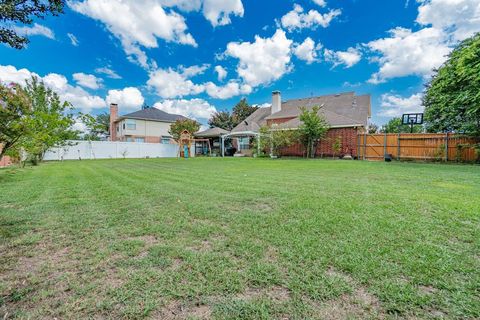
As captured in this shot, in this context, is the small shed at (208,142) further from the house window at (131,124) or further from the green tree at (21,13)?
the green tree at (21,13)

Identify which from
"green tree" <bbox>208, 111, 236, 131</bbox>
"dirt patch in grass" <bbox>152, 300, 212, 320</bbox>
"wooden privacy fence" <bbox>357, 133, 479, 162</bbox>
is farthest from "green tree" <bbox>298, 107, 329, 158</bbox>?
"green tree" <bbox>208, 111, 236, 131</bbox>

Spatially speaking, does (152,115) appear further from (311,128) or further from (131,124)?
(311,128)

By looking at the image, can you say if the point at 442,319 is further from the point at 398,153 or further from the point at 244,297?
the point at 398,153

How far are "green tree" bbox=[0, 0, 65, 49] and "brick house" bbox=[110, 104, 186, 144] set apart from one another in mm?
27448

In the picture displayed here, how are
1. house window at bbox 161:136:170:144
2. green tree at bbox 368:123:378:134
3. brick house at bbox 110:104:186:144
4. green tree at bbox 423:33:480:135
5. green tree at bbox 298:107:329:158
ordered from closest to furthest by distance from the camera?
green tree at bbox 423:33:480:135 < green tree at bbox 298:107:329:158 < brick house at bbox 110:104:186:144 < house window at bbox 161:136:170:144 < green tree at bbox 368:123:378:134

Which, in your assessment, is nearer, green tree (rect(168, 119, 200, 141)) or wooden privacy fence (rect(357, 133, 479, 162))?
wooden privacy fence (rect(357, 133, 479, 162))

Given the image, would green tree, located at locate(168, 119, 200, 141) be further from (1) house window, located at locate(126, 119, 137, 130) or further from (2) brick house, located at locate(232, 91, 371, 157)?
(1) house window, located at locate(126, 119, 137, 130)

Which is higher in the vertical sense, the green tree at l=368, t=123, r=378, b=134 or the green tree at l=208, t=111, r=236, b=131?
the green tree at l=208, t=111, r=236, b=131

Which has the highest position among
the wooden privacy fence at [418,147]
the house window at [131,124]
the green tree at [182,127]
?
the house window at [131,124]

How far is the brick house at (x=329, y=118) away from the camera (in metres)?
16.0

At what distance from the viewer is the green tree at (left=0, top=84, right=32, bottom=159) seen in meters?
3.12

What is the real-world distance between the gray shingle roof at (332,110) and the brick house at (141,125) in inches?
497

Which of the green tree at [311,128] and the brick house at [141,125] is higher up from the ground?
the brick house at [141,125]

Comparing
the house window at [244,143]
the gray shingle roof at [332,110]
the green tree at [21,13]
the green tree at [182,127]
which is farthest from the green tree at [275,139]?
the green tree at [21,13]
